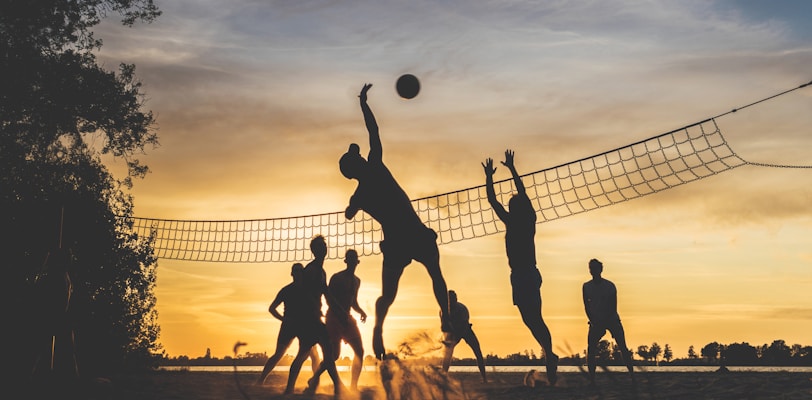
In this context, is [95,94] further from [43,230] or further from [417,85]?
[417,85]

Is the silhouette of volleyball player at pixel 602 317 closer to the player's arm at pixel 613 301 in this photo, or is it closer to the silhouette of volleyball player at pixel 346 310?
the player's arm at pixel 613 301

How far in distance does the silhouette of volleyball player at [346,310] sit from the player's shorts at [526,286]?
181cm

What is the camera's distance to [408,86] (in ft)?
31.6

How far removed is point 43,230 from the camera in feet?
58.3

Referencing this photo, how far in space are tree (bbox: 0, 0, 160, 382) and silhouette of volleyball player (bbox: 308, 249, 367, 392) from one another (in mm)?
8779

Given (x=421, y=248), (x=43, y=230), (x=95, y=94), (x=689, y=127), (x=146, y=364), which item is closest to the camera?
(x=421, y=248)

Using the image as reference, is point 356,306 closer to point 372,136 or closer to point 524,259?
point 524,259

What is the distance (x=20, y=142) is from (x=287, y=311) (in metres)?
11.5

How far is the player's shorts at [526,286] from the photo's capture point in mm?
8820

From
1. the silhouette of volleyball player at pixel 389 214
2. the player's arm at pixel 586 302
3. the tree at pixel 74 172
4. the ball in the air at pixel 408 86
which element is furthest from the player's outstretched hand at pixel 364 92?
the tree at pixel 74 172

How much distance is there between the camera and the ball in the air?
9.54 metres

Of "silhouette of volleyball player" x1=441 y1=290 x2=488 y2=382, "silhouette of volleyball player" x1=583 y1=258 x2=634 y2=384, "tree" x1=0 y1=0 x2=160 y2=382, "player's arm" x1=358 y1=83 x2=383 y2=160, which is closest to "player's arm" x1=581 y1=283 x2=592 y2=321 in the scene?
"silhouette of volleyball player" x1=583 y1=258 x2=634 y2=384

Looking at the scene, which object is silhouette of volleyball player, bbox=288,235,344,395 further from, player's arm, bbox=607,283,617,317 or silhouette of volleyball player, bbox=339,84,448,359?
player's arm, bbox=607,283,617,317

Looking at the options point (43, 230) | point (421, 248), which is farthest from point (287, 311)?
point (43, 230)
